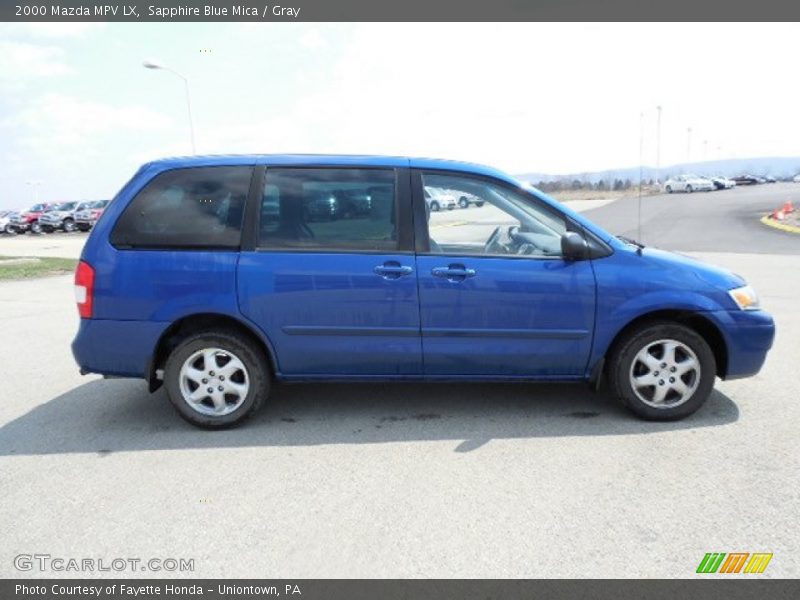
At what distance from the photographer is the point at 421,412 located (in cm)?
415

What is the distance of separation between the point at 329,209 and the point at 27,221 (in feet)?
121

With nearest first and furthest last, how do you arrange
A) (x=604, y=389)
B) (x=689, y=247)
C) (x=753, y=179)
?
(x=604, y=389), (x=689, y=247), (x=753, y=179)

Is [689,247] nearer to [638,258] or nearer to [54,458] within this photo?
[638,258]

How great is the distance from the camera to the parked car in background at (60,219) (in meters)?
32.2

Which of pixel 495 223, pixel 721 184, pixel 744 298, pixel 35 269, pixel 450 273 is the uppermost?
pixel 495 223

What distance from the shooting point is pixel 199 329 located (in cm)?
392

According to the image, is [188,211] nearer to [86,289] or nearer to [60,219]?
[86,289]

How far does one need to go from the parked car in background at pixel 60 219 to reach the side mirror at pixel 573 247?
34694 mm

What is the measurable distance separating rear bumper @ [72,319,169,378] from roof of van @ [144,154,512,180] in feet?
3.74

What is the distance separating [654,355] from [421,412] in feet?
5.50

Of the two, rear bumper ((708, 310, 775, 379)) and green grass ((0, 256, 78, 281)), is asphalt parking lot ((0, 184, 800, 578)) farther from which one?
green grass ((0, 256, 78, 281))

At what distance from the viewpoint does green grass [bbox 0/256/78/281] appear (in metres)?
11.9

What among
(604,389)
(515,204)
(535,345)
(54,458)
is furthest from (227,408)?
(604,389)

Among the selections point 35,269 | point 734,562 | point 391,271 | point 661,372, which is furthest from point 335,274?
point 35,269
